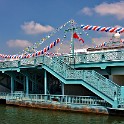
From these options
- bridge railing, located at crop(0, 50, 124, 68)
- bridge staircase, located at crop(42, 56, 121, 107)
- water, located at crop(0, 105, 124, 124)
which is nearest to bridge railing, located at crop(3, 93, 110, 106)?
bridge staircase, located at crop(42, 56, 121, 107)

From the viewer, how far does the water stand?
67.5ft

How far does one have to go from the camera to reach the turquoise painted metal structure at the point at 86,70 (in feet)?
72.0

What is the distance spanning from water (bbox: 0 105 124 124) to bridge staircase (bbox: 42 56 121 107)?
5.21 feet

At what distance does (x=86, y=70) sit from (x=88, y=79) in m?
0.79

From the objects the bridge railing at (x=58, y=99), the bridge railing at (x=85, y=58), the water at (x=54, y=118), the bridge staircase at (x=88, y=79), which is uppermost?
the bridge railing at (x=85, y=58)

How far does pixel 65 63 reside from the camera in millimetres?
26609

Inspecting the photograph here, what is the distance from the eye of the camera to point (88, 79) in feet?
77.5

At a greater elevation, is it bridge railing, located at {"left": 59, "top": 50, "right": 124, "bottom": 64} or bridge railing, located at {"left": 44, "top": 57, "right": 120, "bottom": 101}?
bridge railing, located at {"left": 59, "top": 50, "right": 124, "bottom": 64}

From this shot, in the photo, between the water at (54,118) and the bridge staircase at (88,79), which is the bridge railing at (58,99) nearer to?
the bridge staircase at (88,79)

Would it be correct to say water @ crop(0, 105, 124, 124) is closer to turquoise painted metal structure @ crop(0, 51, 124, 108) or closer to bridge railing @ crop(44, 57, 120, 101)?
turquoise painted metal structure @ crop(0, 51, 124, 108)

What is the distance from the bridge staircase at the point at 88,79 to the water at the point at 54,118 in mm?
1587

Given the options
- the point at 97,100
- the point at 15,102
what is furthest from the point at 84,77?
the point at 15,102

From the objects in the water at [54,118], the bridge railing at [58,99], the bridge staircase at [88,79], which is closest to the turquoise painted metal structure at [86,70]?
the bridge staircase at [88,79]

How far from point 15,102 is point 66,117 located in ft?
30.7
